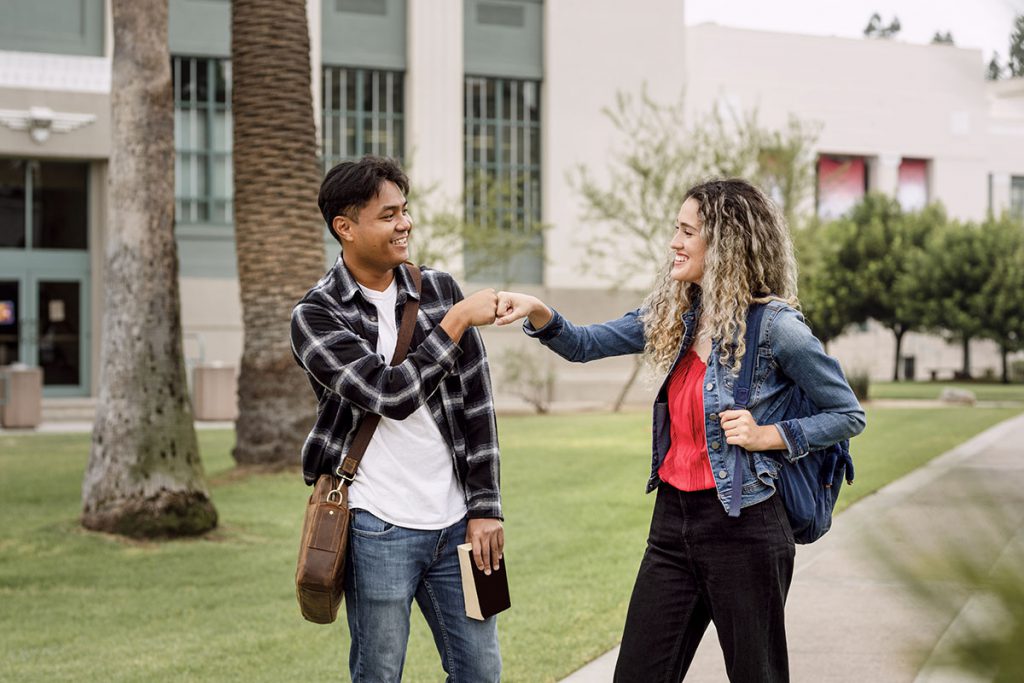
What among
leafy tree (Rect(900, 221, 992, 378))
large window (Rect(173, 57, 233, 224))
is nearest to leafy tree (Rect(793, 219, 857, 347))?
leafy tree (Rect(900, 221, 992, 378))

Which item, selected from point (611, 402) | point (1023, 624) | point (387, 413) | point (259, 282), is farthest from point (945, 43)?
point (611, 402)

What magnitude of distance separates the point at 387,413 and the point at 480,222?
27.1m

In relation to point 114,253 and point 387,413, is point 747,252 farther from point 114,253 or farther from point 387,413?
point 114,253

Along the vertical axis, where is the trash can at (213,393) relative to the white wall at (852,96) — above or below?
below

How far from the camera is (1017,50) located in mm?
734

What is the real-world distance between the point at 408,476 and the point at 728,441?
2.77 feet

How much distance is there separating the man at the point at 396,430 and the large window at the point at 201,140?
26362 mm

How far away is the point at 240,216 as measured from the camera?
14.2m

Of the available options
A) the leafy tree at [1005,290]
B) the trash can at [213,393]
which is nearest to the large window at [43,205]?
the trash can at [213,393]

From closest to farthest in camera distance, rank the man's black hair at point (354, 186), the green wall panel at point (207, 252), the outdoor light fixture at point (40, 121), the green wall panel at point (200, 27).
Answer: the man's black hair at point (354, 186), the outdoor light fixture at point (40, 121), the green wall panel at point (200, 27), the green wall panel at point (207, 252)

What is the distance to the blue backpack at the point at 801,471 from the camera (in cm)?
347

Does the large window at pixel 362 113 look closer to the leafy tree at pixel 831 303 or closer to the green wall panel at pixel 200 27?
the green wall panel at pixel 200 27

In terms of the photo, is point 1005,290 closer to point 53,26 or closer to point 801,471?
point 53,26

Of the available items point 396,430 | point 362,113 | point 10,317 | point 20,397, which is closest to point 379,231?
point 396,430
